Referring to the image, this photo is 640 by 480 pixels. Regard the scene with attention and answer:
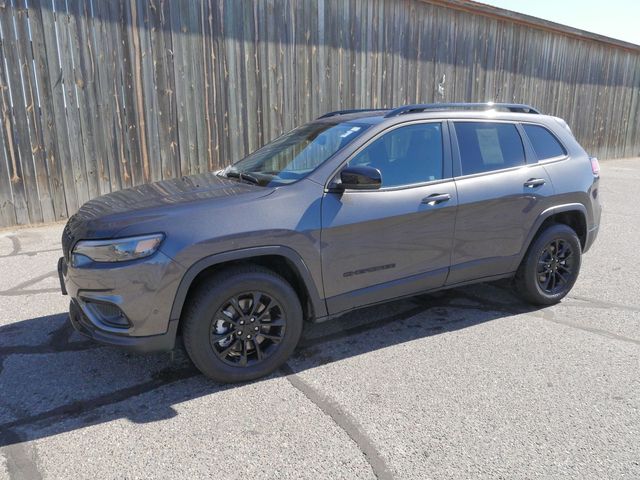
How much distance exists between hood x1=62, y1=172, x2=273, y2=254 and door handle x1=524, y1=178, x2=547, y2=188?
88.8 inches

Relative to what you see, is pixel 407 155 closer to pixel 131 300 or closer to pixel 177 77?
pixel 131 300

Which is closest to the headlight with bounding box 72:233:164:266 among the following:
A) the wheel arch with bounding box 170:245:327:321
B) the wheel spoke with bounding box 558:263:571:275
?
the wheel arch with bounding box 170:245:327:321

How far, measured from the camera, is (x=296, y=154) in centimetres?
379

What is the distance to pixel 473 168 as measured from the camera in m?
3.93

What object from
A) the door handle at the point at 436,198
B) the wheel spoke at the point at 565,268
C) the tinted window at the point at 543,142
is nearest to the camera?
the door handle at the point at 436,198

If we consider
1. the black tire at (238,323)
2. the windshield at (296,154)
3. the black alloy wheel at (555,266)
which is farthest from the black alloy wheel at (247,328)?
the black alloy wheel at (555,266)

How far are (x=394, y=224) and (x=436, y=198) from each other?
44cm

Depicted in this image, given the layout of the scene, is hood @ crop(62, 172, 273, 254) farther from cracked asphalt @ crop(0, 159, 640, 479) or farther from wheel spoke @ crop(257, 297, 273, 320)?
cracked asphalt @ crop(0, 159, 640, 479)

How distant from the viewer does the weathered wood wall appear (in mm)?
6809

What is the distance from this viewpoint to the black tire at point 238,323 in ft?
9.80

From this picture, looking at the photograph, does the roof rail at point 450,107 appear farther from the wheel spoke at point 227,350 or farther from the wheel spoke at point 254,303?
the wheel spoke at point 227,350

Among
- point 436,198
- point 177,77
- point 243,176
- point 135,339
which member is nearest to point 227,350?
point 135,339

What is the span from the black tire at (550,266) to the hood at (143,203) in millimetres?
2464

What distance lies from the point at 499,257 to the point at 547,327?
68cm
